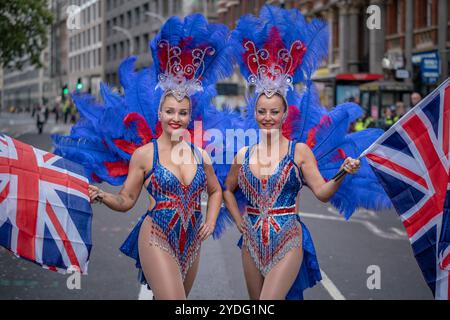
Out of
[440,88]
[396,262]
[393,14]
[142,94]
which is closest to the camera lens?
[440,88]

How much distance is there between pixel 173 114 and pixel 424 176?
1603 mm

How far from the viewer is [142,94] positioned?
4777 mm

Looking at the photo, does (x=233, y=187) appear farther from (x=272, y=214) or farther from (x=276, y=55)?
(x=276, y=55)

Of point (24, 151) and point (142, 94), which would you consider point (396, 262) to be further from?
point (24, 151)

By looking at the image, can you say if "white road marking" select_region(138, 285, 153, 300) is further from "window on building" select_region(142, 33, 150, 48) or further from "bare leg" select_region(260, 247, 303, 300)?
"window on building" select_region(142, 33, 150, 48)

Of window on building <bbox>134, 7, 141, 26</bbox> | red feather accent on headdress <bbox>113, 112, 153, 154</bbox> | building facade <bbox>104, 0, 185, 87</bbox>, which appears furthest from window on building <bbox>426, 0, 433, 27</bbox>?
window on building <bbox>134, 7, 141, 26</bbox>

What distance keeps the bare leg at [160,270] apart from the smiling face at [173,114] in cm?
63

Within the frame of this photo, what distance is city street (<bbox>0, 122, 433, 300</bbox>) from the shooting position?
713 cm

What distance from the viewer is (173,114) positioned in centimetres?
435

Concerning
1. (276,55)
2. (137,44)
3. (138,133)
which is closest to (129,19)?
(137,44)

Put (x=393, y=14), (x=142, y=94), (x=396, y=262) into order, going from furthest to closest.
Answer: (x=393, y=14)
(x=396, y=262)
(x=142, y=94)

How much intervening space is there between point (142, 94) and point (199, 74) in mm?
492

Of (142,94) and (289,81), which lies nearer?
(289,81)
